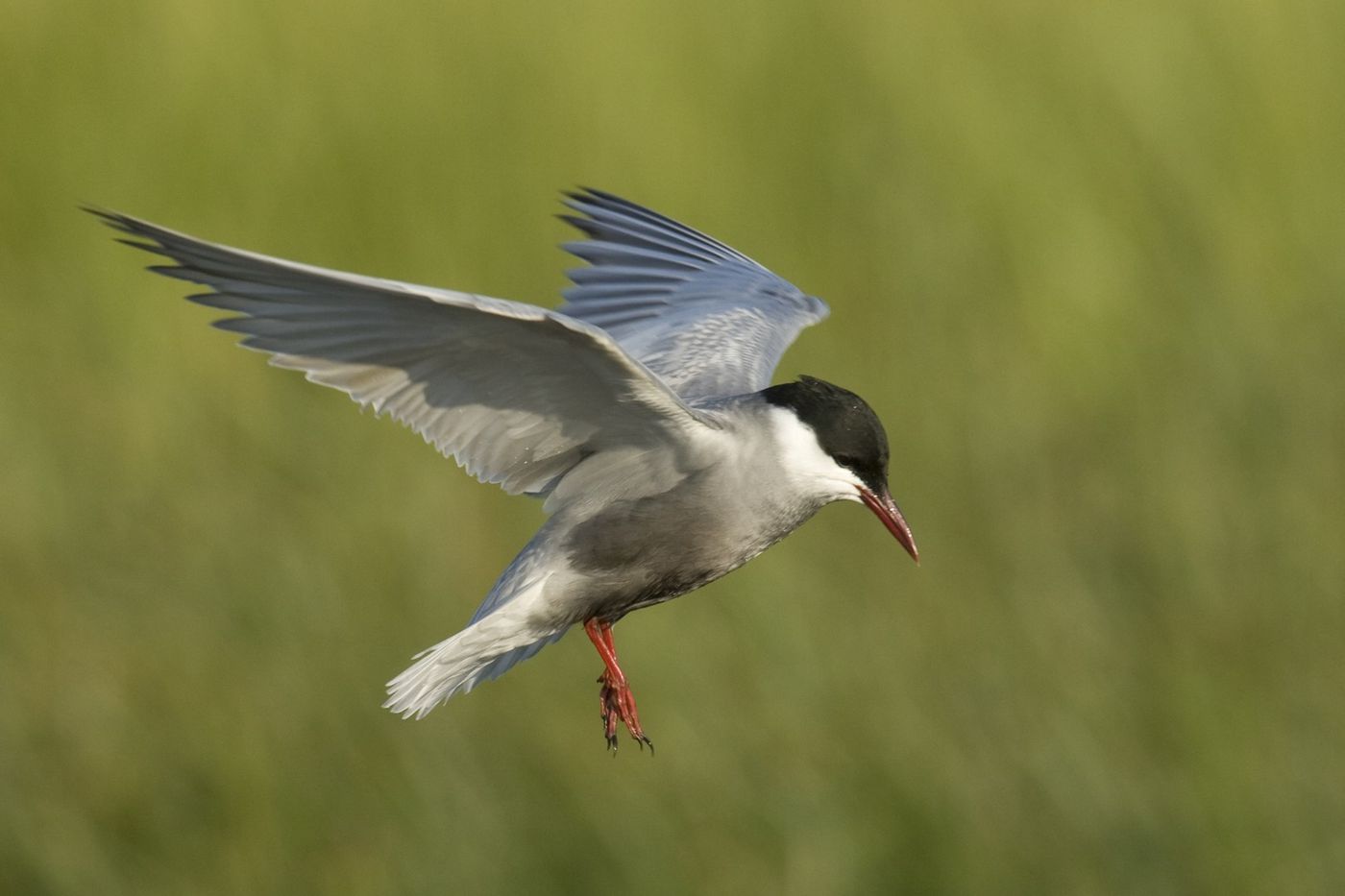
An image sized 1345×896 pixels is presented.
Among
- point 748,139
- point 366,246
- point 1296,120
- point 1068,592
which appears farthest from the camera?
point 1296,120

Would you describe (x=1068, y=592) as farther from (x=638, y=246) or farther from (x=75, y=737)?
(x=75, y=737)

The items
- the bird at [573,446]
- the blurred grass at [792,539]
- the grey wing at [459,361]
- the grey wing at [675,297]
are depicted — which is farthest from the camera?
the blurred grass at [792,539]

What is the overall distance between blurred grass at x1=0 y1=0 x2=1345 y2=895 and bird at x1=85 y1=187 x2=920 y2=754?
1676 millimetres

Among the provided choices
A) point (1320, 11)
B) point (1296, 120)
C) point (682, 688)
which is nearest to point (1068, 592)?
point (682, 688)

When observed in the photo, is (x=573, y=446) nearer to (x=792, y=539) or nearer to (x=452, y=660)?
(x=452, y=660)

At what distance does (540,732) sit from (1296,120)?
4.64 metres

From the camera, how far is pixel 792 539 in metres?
6.18

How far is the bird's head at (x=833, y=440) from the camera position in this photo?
143 inches

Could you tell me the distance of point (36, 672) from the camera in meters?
5.69

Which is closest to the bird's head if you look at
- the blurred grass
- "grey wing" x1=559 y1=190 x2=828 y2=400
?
"grey wing" x1=559 y1=190 x2=828 y2=400

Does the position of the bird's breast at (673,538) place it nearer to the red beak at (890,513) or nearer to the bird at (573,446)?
the bird at (573,446)

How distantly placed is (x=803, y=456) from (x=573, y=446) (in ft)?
1.39

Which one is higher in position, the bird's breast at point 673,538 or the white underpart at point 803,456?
the white underpart at point 803,456

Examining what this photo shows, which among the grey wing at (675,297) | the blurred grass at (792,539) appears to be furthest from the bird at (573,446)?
the blurred grass at (792,539)
